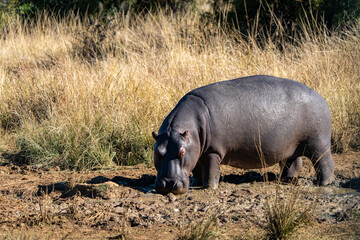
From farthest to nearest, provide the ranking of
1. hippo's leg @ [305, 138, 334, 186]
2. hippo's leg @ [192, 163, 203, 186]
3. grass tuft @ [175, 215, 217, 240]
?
hippo's leg @ [192, 163, 203, 186] → hippo's leg @ [305, 138, 334, 186] → grass tuft @ [175, 215, 217, 240]

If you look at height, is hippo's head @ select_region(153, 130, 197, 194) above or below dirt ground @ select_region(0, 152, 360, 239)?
above

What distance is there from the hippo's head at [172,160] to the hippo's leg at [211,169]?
0.29 meters

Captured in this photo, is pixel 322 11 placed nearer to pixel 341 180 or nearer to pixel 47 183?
pixel 341 180

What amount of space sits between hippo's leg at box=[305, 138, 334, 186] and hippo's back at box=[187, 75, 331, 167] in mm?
106

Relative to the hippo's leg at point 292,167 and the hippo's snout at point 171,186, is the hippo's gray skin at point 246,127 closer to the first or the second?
the hippo's snout at point 171,186

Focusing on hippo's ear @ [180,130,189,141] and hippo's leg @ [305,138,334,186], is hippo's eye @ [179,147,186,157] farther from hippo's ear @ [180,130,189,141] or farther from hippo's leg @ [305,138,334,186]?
hippo's leg @ [305,138,334,186]

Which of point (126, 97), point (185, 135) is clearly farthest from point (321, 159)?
point (126, 97)

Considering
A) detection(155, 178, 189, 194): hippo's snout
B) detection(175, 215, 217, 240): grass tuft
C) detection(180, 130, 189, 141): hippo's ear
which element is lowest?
detection(155, 178, 189, 194): hippo's snout

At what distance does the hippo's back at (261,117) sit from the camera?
4.34m

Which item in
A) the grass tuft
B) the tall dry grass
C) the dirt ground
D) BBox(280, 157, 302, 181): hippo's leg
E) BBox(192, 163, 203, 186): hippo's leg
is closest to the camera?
the grass tuft

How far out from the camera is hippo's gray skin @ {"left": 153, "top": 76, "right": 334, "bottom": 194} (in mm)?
4227

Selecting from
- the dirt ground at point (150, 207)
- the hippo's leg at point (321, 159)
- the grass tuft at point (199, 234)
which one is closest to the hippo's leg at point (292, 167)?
the dirt ground at point (150, 207)

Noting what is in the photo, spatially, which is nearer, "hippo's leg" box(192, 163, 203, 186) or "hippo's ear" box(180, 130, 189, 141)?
"hippo's ear" box(180, 130, 189, 141)

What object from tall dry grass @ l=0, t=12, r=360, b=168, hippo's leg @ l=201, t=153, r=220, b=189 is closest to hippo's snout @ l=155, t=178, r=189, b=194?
hippo's leg @ l=201, t=153, r=220, b=189
